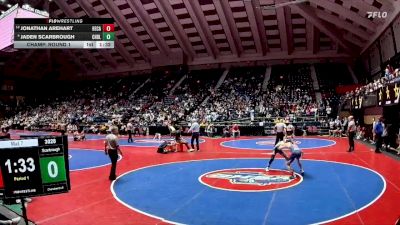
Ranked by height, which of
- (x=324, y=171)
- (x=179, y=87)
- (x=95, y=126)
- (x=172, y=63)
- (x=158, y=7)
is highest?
(x=158, y=7)

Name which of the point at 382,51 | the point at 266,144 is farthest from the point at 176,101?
the point at 382,51

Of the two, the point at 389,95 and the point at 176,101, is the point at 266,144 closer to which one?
the point at 389,95

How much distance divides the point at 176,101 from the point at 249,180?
89.1 ft

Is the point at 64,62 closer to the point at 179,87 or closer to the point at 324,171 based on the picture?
the point at 179,87

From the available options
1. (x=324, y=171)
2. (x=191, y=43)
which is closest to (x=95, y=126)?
(x=191, y=43)

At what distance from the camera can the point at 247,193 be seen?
7.86 m

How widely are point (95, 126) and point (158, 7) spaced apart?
41.6ft

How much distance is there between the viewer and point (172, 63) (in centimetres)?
4150

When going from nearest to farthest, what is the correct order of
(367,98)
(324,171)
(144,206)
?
(144,206)
(324,171)
(367,98)
